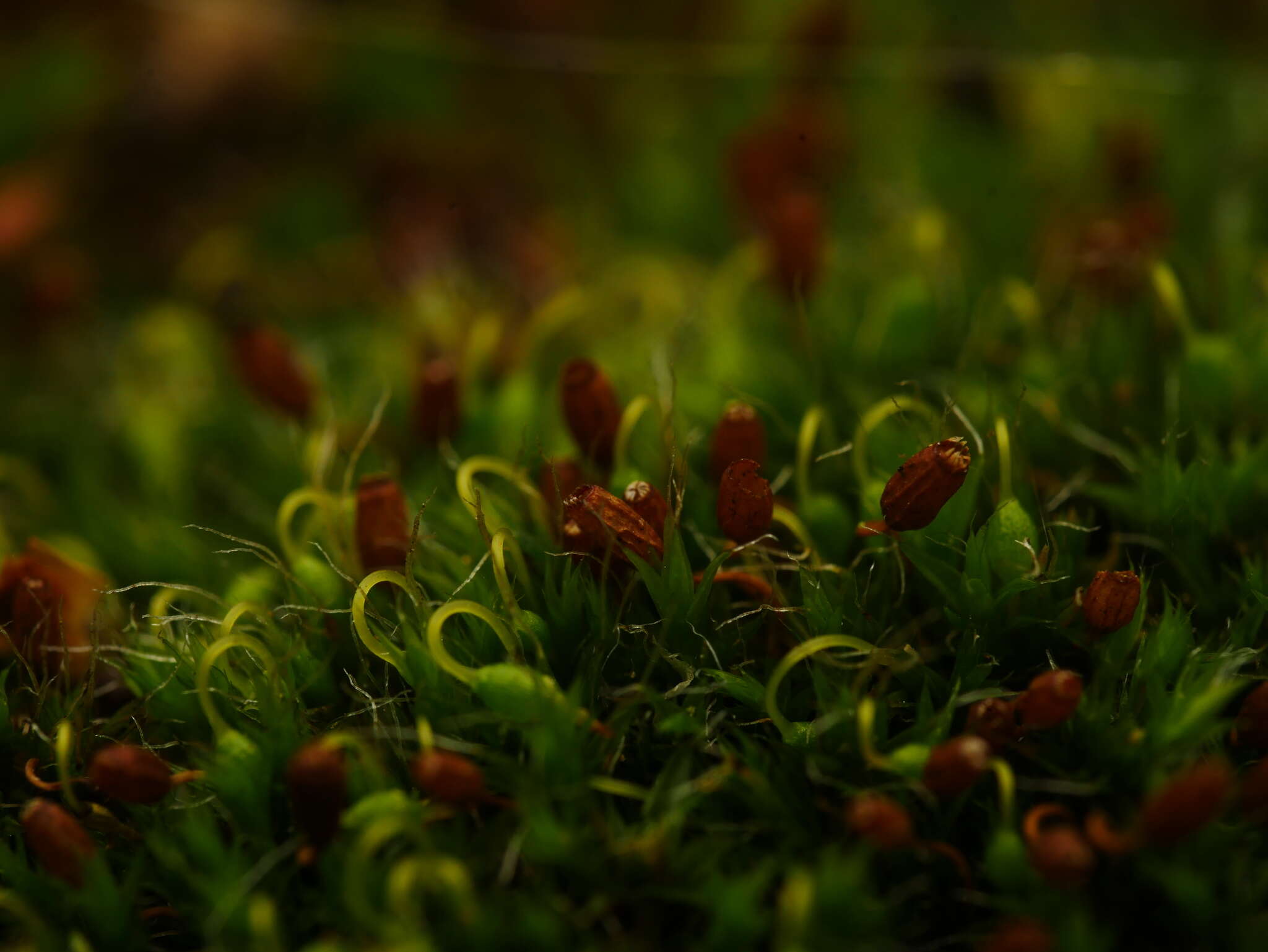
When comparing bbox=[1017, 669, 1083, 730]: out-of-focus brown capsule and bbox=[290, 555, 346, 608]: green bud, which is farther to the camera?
bbox=[290, 555, 346, 608]: green bud

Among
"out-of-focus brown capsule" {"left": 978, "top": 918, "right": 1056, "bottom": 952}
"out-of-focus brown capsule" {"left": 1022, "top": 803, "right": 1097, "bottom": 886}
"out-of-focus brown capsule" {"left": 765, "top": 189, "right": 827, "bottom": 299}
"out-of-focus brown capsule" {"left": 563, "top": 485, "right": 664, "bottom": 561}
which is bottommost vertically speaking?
"out-of-focus brown capsule" {"left": 978, "top": 918, "right": 1056, "bottom": 952}

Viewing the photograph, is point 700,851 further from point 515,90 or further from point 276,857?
point 515,90

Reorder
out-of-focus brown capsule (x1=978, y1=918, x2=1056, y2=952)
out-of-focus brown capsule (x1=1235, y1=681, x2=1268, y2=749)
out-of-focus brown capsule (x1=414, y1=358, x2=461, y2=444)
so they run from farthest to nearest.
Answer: out-of-focus brown capsule (x1=414, y1=358, x2=461, y2=444) → out-of-focus brown capsule (x1=1235, y1=681, x2=1268, y2=749) → out-of-focus brown capsule (x1=978, y1=918, x2=1056, y2=952)

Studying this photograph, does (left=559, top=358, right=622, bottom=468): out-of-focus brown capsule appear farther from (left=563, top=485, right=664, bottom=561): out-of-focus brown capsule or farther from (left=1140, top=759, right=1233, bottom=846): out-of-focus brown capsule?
(left=1140, top=759, right=1233, bottom=846): out-of-focus brown capsule

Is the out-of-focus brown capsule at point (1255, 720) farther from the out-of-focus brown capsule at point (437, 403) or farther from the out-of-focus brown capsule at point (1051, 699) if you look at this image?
the out-of-focus brown capsule at point (437, 403)

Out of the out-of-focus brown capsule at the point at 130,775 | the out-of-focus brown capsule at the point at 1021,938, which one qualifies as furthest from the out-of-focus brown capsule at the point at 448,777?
the out-of-focus brown capsule at the point at 1021,938

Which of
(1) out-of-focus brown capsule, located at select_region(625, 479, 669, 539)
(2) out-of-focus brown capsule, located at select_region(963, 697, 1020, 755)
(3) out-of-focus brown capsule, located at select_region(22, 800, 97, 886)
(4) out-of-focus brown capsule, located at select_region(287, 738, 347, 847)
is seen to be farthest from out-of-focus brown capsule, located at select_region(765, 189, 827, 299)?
(3) out-of-focus brown capsule, located at select_region(22, 800, 97, 886)

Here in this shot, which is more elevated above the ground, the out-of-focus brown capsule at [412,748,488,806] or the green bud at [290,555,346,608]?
the green bud at [290,555,346,608]

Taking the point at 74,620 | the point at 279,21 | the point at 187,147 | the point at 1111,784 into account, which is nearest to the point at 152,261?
the point at 187,147
